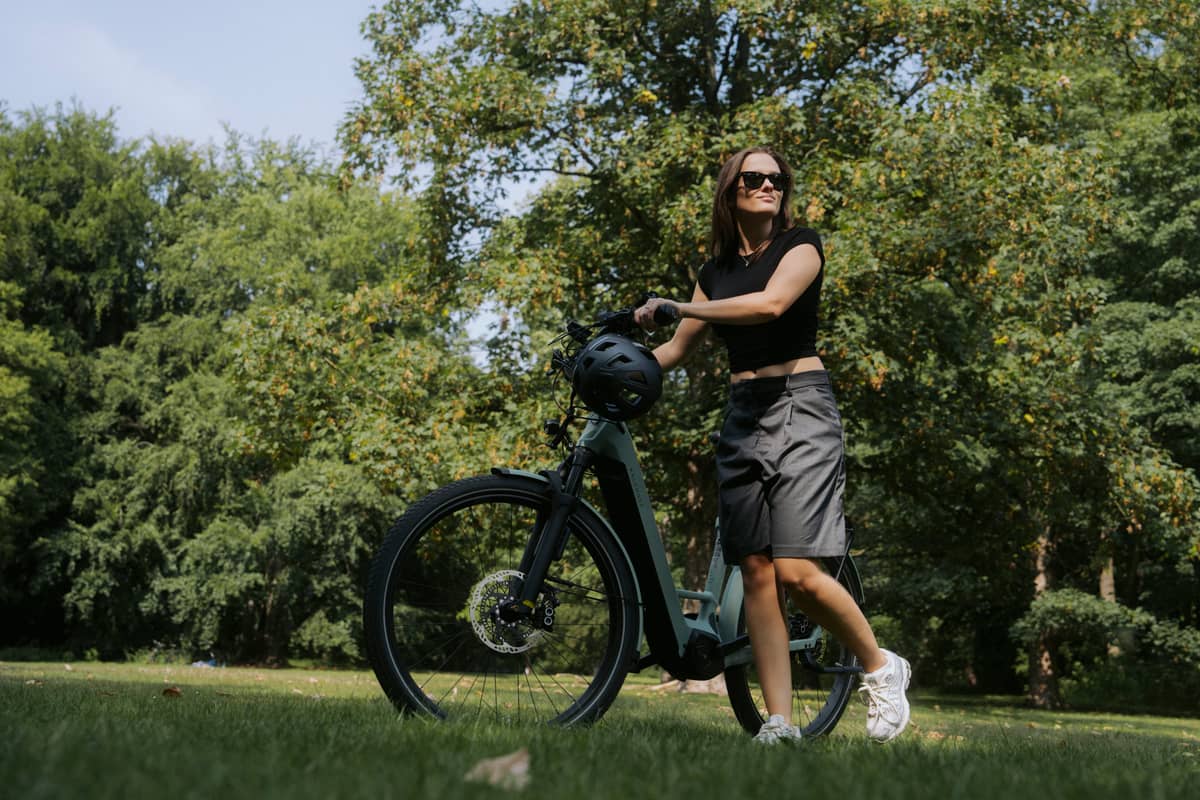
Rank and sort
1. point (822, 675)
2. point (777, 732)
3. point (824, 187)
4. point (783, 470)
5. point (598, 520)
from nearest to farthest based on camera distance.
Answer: point (777, 732)
point (783, 470)
point (598, 520)
point (822, 675)
point (824, 187)

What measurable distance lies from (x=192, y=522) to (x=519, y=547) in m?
26.0

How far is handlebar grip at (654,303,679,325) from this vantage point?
3.60 meters

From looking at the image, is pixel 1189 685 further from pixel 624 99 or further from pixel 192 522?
pixel 192 522

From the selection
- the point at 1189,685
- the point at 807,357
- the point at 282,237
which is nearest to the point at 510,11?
the point at 807,357

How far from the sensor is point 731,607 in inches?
167

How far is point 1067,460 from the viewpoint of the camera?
45.7 ft

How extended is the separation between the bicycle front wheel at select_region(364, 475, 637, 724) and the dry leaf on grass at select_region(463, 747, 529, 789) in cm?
136

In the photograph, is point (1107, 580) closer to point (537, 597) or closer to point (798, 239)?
point (798, 239)

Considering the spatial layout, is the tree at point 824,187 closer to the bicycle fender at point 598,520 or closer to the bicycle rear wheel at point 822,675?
the bicycle rear wheel at point 822,675

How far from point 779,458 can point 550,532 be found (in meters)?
0.81

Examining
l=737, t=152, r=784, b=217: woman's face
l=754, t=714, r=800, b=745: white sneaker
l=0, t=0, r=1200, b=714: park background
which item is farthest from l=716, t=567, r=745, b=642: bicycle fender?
l=0, t=0, r=1200, b=714: park background

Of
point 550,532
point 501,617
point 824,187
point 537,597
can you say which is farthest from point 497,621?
point 824,187

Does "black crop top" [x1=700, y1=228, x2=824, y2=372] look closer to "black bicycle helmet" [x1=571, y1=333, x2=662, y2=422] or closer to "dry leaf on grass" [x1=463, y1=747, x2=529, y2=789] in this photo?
"black bicycle helmet" [x1=571, y1=333, x2=662, y2=422]

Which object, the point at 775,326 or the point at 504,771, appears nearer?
the point at 504,771
